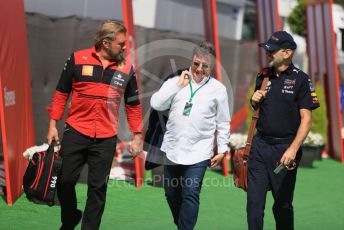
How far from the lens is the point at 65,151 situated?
5570mm

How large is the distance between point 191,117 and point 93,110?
824 mm

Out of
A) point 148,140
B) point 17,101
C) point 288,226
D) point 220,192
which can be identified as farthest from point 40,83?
point 288,226

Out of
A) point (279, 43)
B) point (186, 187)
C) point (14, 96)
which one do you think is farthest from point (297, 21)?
point (186, 187)

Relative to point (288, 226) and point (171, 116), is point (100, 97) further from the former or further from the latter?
point (288, 226)

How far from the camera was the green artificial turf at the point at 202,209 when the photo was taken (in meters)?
7.01

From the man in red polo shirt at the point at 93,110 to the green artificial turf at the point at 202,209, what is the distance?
47.9 inches

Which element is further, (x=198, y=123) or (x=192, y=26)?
(x=192, y=26)

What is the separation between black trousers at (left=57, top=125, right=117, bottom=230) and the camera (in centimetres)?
557

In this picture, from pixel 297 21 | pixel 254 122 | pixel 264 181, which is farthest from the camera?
pixel 297 21

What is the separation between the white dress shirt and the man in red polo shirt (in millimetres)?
376

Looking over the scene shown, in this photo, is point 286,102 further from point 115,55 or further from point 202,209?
point 202,209

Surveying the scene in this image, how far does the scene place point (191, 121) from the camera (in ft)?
19.0

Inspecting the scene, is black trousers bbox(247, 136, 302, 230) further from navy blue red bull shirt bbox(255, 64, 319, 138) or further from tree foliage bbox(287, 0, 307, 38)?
tree foliage bbox(287, 0, 307, 38)

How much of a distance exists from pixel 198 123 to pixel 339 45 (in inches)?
460
